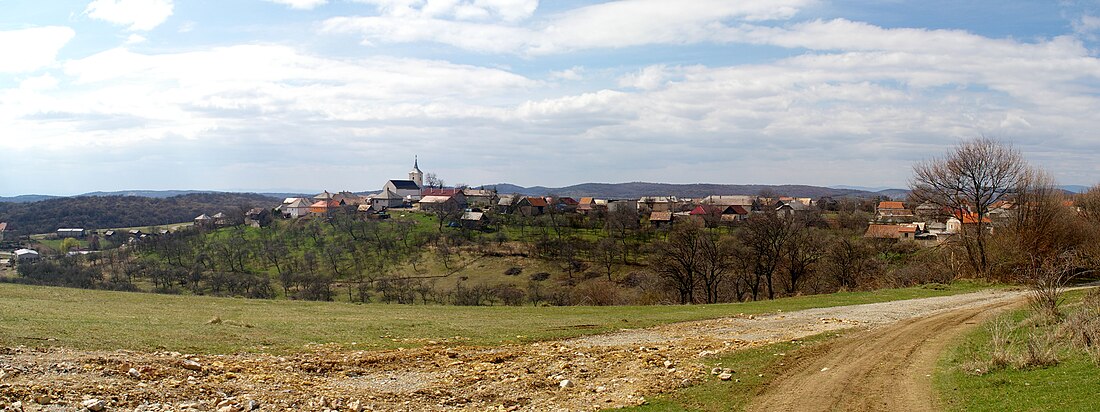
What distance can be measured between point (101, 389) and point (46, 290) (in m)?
24.8

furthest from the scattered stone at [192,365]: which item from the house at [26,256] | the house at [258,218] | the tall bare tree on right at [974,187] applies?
the house at [258,218]

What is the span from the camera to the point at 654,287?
2515 inches

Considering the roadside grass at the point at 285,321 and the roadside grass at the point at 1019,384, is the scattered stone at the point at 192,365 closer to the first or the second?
the roadside grass at the point at 285,321

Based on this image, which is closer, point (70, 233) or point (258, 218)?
point (70, 233)

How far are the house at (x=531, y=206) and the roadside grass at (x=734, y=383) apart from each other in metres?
132

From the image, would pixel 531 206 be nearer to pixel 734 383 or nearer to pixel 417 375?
pixel 417 375

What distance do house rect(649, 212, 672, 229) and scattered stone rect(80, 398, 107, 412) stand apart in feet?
401

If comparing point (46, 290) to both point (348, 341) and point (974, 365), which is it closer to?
point (348, 341)

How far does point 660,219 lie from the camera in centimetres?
13638

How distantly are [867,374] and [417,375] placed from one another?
9.54m

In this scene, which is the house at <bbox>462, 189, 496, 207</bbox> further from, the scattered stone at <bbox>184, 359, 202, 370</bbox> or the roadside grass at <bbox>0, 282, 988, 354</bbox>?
the scattered stone at <bbox>184, 359, 202, 370</bbox>

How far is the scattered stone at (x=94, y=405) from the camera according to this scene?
36.7 ft

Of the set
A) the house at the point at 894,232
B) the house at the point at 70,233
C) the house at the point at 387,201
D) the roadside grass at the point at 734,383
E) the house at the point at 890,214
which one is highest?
the house at the point at 387,201

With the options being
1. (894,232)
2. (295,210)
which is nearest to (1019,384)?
(894,232)
